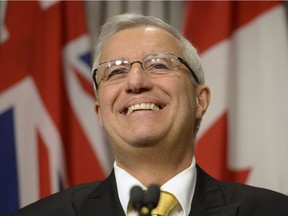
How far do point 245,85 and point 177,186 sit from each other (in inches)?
46.5

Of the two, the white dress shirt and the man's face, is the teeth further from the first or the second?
the white dress shirt

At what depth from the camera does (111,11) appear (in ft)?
9.29

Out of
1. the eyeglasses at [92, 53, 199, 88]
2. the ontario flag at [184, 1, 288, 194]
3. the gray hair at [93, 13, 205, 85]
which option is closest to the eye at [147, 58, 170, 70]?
the eyeglasses at [92, 53, 199, 88]

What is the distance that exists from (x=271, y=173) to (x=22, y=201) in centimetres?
103

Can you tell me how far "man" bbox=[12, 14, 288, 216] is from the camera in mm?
1607

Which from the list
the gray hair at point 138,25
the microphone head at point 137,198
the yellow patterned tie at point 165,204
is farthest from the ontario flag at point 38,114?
the microphone head at point 137,198

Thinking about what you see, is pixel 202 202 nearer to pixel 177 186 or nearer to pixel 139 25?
pixel 177 186

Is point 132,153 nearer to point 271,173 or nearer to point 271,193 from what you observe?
point 271,193

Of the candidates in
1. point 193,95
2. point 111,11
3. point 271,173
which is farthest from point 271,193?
point 111,11

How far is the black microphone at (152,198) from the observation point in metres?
1.17

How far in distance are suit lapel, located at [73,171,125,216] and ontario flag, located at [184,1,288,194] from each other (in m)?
1.02

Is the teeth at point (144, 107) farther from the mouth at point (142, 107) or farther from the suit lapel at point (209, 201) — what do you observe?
the suit lapel at point (209, 201)

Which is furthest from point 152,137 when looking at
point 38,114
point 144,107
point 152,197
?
point 38,114

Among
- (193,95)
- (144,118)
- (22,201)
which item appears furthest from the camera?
(22,201)
